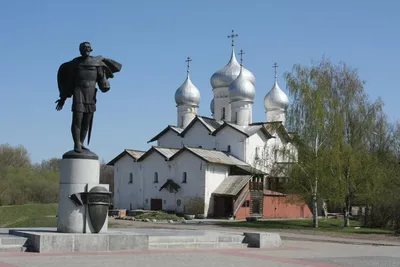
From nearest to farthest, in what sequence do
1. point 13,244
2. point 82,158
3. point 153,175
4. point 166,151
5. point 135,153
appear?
point 13,244, point 82,158, point 153,175, point 166,151, point 135,153

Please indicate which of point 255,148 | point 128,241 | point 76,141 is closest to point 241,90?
point 255,148

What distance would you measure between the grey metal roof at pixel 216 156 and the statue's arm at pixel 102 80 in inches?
1134

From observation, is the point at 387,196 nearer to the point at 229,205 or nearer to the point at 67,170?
the point at 229,205

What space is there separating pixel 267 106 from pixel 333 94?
66.2 ft

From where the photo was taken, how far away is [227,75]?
5394cm

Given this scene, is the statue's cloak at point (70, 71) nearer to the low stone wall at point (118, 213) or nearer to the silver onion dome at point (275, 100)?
the low stone wall at point (118, 213)

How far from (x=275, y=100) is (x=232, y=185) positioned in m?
13.3

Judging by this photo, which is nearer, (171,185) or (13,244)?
(13,244)

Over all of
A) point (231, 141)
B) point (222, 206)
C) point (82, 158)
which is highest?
point (231, 141)

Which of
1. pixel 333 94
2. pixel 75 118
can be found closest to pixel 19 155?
pixel 333 94

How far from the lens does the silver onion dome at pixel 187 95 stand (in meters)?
55.0

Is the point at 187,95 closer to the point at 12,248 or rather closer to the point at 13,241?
the point at 13,241

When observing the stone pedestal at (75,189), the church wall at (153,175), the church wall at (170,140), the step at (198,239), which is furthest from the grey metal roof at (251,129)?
the stone pedestal at (75,189)

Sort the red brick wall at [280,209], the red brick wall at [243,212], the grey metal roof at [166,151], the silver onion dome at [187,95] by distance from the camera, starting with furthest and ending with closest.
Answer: the silver onion dome at [187,95], the grey metal roof at [166,151], the red brick wall at [280,209], the red brick wall at [243,212]
